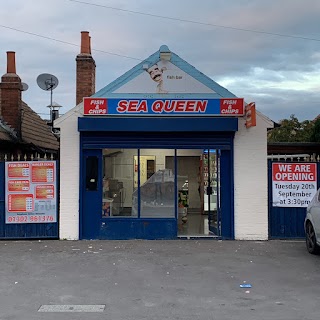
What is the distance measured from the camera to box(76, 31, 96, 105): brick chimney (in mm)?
12586

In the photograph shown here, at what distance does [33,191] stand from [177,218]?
3667 mm

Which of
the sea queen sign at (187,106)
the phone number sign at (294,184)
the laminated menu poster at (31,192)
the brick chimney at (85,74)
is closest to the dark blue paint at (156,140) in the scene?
the sea queen sign at (187,106)

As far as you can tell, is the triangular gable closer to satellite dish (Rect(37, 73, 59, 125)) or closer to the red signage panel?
the red signage panel

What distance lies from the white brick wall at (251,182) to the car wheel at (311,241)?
4.89ft

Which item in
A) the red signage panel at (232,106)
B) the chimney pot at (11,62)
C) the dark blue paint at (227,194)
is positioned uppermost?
the chimney pot at (11,62)

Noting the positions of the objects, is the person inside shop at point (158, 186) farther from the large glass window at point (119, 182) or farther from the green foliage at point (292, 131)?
the green foliage at point (292, 131)

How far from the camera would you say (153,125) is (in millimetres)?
10914

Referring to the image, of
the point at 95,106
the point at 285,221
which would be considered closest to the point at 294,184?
the point at 285,221

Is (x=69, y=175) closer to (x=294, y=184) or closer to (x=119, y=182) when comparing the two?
(x=119, y=182)

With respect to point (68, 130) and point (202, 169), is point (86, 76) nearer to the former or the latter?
point (68, 130)

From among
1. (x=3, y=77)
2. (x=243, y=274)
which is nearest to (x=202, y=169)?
(x=243, y=274)

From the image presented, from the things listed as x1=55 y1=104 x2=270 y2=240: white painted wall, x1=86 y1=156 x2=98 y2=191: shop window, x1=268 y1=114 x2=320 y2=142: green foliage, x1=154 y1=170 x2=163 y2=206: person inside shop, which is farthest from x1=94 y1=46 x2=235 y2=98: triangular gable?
x1=268 y1=114 x2=320 y2=142: green foliage

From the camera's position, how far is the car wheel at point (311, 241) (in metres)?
9.49

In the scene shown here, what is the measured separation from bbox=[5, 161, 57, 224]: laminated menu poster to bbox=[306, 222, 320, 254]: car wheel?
19.7 feet
